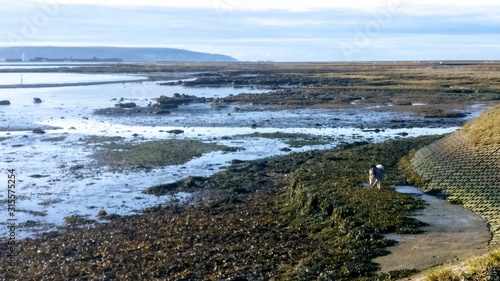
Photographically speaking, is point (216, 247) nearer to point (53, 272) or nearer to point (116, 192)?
point (53, 272)

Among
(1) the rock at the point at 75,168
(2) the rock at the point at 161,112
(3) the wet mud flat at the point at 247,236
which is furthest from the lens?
(2) the rock at the point at 161,112

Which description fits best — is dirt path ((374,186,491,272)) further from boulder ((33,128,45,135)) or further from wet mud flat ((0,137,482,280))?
boulder ((33,128,45,135))

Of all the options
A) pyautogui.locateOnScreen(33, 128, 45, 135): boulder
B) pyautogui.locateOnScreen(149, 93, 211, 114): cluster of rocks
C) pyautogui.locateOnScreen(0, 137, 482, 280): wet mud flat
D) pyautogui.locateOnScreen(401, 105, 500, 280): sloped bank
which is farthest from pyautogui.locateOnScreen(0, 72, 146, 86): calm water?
pyautogui.locateOnScreen(401, 105, 500, 280): sloped bank

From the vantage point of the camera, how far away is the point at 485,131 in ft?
83.1

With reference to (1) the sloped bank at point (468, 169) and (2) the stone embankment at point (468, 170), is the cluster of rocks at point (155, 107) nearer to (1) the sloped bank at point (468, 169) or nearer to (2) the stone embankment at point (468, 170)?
(1) the sloped bank at point (468, 169)

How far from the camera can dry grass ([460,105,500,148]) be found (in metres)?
24.1

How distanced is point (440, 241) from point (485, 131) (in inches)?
454

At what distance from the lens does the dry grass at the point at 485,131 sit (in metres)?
24.1

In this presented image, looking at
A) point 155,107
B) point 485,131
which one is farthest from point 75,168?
point 155,107

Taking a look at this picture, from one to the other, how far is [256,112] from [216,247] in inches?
1569

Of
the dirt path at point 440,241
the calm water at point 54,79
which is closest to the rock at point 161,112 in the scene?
the dirt path at point 440,241

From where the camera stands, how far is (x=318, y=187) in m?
22.8

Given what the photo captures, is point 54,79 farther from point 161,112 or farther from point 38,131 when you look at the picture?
point 38,131

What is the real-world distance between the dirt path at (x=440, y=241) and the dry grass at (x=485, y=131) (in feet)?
19.6
